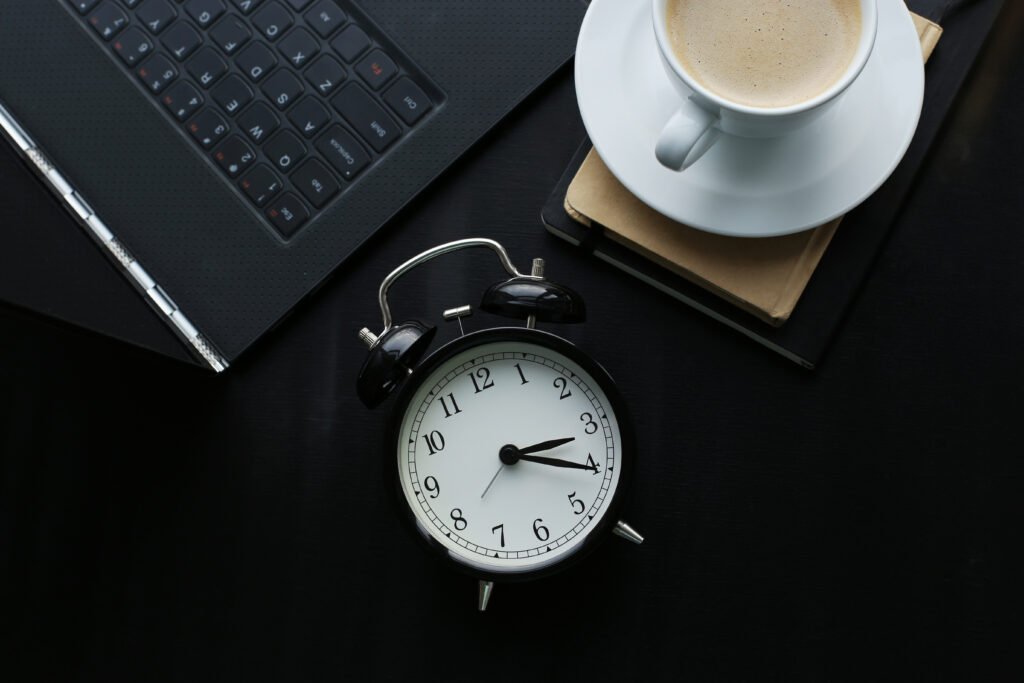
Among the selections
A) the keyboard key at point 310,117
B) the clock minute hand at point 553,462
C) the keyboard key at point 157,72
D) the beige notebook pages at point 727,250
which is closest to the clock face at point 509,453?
the clock minute hand at point 553,462

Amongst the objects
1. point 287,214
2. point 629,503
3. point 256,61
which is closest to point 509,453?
point 629,503

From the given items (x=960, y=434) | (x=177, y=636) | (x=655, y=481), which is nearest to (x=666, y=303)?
(x=655, y=481)

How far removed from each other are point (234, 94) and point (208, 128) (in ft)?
0.11

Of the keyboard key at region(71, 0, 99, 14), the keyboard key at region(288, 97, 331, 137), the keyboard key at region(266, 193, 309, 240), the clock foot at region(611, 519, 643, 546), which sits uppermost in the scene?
the keyboard key at region(71, 0, 99, 14)

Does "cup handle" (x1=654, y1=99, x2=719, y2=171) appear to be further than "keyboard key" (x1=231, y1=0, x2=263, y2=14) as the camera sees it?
No

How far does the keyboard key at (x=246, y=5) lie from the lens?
2.18ft

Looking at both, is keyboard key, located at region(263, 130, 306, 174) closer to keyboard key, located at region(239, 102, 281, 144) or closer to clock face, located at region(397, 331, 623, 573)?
keyboard key, located at region(239, 102, 281, 144)

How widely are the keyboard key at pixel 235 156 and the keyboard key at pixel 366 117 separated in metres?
0.07

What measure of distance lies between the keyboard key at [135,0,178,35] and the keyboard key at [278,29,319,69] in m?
0.09

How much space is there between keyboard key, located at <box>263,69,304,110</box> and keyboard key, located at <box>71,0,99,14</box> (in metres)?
0.16

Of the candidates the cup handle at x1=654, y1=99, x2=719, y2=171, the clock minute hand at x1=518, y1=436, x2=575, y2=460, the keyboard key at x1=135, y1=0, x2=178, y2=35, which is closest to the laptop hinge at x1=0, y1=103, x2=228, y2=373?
the keyboard key at x1=135, y1=0, x2=178, y2=35

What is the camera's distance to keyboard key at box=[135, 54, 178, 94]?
0.66m

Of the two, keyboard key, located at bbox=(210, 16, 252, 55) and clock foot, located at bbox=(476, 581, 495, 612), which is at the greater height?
keyboard key, located at bbox=(210, 16, 252, 55)

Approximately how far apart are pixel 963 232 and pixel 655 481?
30cm
